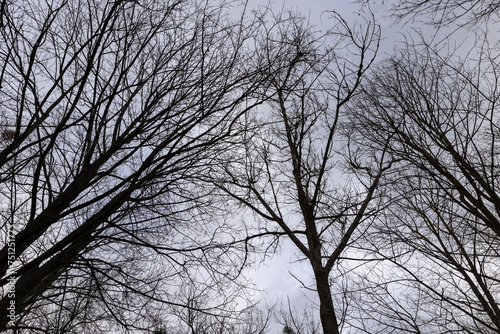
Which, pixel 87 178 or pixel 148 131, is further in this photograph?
pixel 148 131

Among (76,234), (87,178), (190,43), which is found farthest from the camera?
(190,43)

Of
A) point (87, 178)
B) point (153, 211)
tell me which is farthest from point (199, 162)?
point (87, 178)

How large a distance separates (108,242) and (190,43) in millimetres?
2005

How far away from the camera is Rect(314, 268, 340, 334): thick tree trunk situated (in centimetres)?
360

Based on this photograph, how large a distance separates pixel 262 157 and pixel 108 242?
2.72 m

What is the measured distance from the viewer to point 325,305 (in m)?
3.78

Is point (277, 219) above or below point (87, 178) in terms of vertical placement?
above

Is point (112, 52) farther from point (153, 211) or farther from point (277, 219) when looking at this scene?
point (277, 219)

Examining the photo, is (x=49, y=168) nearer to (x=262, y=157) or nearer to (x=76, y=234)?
(x=76, y=234)

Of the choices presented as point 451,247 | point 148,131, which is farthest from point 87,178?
point 451,247

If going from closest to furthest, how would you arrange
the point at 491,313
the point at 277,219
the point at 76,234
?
the point at 76,234
the point at 491,313
the point at 277,219

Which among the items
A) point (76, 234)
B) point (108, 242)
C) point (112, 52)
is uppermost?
point (112, 52)

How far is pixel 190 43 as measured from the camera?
2.86 meters

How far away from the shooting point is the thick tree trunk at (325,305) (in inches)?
142
